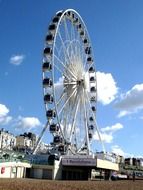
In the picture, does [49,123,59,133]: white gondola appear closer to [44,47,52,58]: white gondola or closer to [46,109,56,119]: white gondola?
[46,109,56,119]: white gondola

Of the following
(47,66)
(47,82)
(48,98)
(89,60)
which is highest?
(89,60)

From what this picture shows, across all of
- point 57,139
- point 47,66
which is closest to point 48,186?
point 57,139

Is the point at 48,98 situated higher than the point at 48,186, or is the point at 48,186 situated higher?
the point at 48,98

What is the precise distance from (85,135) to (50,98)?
43.8 feet

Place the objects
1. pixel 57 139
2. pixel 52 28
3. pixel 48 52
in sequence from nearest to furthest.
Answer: pixel 48 52, pixel 57 139, pixel 52 28

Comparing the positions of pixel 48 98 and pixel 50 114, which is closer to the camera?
pixel 48 98

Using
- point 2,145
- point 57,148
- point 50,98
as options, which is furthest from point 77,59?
point 2,145

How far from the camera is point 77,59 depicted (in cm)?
7538

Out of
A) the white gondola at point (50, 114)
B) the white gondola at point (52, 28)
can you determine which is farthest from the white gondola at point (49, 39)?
the white gondola at point (50, 114)

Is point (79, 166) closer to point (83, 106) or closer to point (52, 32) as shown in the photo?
point (83, 106)

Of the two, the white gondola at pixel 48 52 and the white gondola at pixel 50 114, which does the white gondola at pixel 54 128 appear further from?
the white gondola at pixel 48 52

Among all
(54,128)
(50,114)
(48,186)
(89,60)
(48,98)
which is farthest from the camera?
(89,60)

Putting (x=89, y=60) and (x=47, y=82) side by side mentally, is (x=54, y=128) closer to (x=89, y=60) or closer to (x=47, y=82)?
(x=47, y=82)

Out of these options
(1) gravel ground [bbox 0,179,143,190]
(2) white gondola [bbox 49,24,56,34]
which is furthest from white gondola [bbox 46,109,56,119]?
(1) gravel ground [bbox 0,179,143,190]
